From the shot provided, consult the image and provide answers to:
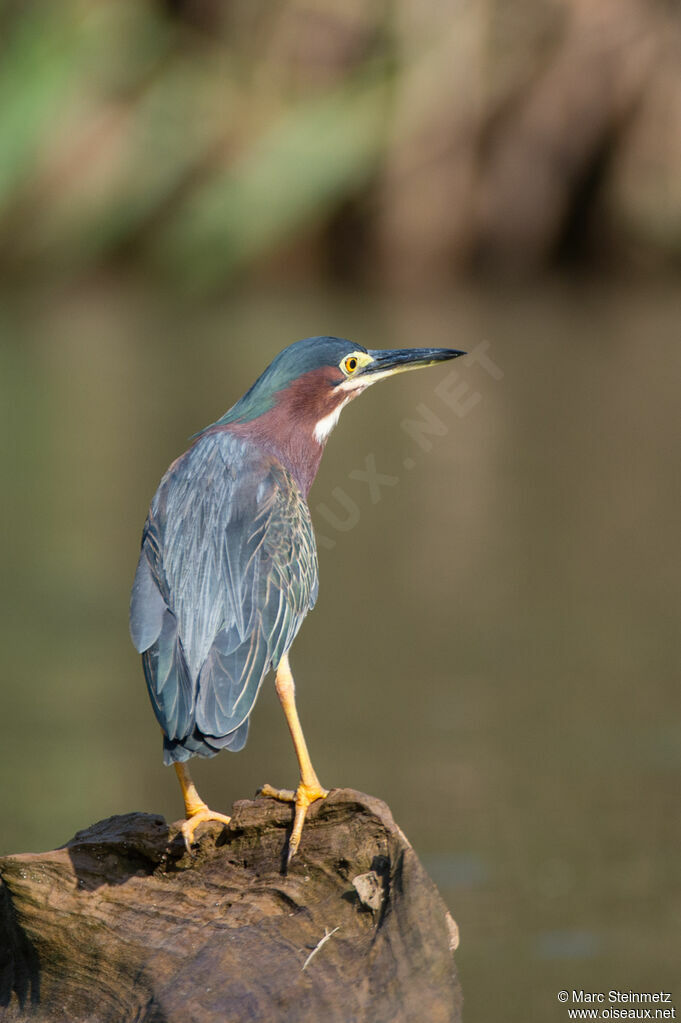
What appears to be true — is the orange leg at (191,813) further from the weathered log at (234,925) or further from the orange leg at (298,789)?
the orange leg at (298,789)

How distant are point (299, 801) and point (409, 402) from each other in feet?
47.1

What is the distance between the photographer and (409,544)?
40.7 feet

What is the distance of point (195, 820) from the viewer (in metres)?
3.81

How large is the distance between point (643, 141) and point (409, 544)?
13255 mm

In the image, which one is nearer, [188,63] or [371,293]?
[371,293]

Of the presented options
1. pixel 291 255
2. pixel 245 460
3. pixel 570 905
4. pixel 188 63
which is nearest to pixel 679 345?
pixel 291 255

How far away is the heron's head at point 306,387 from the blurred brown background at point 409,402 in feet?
9.33

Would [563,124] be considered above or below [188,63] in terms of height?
below

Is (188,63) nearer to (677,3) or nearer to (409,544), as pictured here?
(677,3)

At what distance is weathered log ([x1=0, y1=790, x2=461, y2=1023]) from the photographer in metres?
3.43

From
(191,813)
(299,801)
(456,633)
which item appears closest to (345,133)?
(456,633)

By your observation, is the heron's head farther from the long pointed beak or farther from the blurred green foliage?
the blurred green foliage

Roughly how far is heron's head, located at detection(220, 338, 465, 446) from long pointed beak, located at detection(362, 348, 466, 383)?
20 millimetres

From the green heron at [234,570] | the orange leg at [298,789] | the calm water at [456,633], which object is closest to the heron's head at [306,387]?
the green heron at [234,570]
